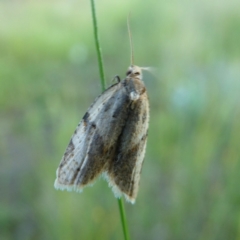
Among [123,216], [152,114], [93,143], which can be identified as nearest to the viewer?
[123,216]

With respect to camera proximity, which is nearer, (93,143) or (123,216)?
(123,216)

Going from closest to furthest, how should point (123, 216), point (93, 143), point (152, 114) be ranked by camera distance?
point (123, 216) < point (93, 143) < point (152, 114)

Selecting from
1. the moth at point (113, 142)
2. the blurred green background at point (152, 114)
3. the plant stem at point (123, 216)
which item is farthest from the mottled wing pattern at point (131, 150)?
the blurred green background at point (152, 114)

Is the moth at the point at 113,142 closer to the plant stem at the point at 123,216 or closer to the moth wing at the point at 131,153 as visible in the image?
the moth wing at the point at 131,153

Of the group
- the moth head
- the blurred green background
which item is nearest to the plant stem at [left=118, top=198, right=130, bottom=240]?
the moth head

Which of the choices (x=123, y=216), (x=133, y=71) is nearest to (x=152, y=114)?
(x=133, y=71)

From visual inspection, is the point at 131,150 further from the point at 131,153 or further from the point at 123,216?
the point at 123,216

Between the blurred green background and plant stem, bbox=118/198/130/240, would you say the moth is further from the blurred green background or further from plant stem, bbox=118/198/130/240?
the blurred green background
